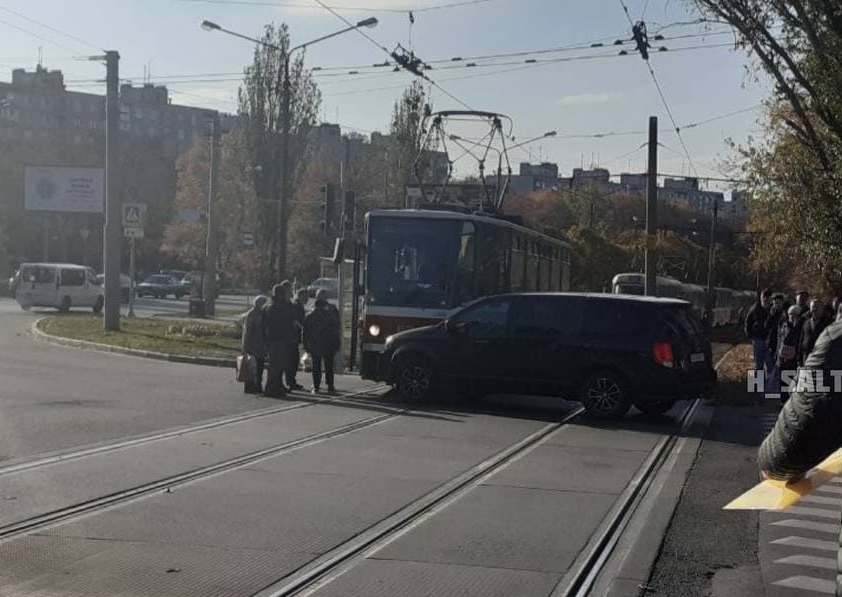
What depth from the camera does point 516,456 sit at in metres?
12.4

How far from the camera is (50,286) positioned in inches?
1709

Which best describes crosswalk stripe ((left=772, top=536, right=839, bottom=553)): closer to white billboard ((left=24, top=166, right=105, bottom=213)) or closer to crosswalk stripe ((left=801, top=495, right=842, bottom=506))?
crosswalk stripe ((left=801, top=495, right=842, bottom=506))

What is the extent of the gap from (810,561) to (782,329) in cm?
1141

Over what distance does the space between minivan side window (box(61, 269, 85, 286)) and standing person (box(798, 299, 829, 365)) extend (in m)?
32.4

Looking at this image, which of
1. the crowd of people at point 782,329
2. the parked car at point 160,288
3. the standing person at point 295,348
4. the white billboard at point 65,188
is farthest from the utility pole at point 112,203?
the parked car at point 160,288

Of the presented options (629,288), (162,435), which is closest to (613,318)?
(162,435)

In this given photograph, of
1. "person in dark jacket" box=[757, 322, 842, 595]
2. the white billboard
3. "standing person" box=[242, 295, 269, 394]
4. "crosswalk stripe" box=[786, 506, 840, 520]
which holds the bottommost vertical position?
"crosswalk stripe" box=[786, 506, 840, 520]

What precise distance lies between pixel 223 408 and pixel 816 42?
10190 mm

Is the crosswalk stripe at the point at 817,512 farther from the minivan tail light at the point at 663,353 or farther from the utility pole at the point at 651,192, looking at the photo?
the utility pole at the point at 651,192

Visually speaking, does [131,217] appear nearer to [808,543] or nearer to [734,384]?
[734,384]

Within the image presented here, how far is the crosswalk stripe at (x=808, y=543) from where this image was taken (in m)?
8.10

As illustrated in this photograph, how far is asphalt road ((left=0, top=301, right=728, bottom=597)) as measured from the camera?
6.99 m

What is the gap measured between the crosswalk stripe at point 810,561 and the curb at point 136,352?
16065 mm

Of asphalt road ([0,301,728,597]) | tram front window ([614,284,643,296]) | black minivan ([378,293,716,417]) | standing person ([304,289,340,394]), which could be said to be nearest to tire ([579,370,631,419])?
black minivan ([378,293,716,417])
